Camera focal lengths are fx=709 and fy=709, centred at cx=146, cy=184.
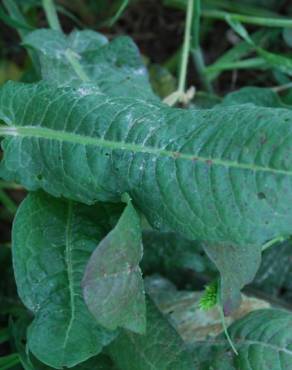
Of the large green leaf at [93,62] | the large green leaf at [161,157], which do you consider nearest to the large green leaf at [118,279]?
the large green leaf at [161,157]

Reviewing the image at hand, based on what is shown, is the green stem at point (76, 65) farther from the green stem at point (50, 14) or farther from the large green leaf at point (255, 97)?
the large green leaf at point (255, 97)

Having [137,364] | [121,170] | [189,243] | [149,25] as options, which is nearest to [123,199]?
[121,170]

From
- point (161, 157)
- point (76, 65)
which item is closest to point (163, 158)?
point (161, 157)

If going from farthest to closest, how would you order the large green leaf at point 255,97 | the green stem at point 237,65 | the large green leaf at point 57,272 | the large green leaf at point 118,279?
the green stem at point 237,65 → the large green leaf at point 255,97 → the large green leaf at point 57,272 → the large green leaf at point 118,279

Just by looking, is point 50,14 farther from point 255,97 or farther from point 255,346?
point 255,346

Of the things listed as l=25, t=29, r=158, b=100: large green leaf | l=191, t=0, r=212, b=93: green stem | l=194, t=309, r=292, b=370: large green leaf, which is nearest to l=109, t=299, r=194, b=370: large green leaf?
l=194, t=309, r=292, b=370: large green leaf

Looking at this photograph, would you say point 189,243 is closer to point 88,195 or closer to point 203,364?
point 203,364

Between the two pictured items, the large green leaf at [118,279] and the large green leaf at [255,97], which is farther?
the large green leaf at [255,97]

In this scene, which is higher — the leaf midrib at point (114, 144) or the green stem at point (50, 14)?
the green stem at point (50, 14)
